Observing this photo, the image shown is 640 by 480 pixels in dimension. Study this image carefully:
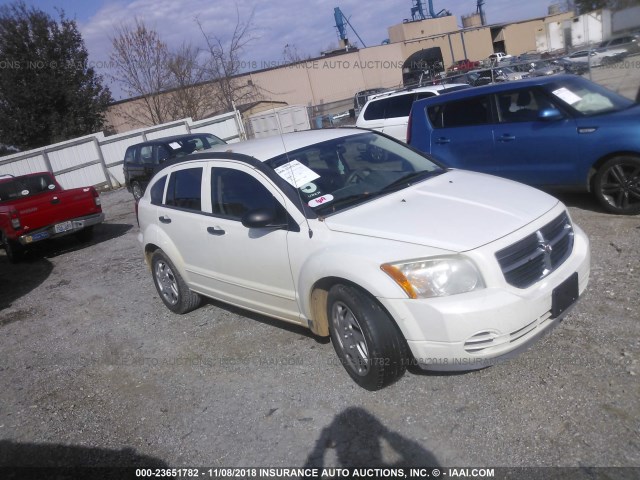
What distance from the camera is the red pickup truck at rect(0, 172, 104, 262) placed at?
30.5ft

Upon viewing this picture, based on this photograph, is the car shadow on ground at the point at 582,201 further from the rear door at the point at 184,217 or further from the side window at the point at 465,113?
the rear door at the point at 184,217

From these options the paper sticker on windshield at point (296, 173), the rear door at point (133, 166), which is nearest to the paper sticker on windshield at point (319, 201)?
the paper sticker on windshield at point (296, 173)

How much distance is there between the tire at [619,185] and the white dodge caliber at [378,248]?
260 cm

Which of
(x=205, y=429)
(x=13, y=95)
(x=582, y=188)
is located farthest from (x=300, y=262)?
(x=13, y=95)

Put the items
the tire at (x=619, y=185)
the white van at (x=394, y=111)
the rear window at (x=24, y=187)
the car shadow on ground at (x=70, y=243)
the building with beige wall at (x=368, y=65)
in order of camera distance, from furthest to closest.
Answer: the building with beige wall at (x=368, y=65) < the white van at (x=394, y=111) < the car shadow on ground at (x=70, y=243) < the rear window at (x=24, y=187) < the tire at (x=619, y=185)

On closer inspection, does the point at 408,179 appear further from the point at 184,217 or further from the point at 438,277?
the point at 184,217

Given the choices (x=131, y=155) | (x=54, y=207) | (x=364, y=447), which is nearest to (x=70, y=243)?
(x=54, y=207)

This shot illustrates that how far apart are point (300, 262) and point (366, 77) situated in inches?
2078

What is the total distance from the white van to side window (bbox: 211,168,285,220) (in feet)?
25.0

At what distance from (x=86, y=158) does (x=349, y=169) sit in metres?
20.5

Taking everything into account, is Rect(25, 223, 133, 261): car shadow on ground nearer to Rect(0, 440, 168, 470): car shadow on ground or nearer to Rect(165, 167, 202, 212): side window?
Rect(165, 167, 202, 212): side window

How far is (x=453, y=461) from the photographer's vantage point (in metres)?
2.81

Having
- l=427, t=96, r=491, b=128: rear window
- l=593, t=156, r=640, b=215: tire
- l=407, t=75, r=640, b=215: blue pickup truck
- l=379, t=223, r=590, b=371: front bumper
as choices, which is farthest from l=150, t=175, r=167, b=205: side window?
l=593, t=156, r=640, b=215: tire

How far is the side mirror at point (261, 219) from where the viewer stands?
3742 mm
